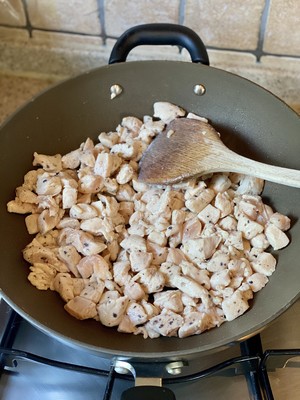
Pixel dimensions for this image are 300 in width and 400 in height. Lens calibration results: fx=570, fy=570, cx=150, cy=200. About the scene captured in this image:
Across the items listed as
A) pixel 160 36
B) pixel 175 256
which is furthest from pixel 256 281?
pixel 160 36

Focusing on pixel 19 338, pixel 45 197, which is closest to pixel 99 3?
pixel 45 197

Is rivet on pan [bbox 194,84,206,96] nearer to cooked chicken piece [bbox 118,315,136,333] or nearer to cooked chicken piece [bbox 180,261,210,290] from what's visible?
cooked chicken piece [bbox 180,261,210,290]

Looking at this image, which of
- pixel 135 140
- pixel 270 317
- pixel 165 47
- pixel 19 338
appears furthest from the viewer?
pixel 165 47

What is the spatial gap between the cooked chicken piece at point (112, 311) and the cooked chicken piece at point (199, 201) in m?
0.21

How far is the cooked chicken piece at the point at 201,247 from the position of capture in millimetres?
915

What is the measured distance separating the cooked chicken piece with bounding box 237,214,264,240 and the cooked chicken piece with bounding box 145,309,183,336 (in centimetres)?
19

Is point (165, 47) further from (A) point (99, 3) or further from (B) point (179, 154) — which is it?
(B) point (179, 154)

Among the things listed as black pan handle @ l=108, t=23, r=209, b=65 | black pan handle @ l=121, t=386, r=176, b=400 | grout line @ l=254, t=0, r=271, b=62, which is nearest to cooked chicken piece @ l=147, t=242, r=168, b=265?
black pan handle @ l=121, t=386, r=176, b=400

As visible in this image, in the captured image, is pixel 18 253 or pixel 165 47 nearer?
pixel 18 253

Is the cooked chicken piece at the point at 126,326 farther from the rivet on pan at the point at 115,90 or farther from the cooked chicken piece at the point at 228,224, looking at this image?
the rivet on pan at the point at 115,90

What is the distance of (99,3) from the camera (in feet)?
3.72

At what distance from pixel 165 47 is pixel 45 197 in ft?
1.47

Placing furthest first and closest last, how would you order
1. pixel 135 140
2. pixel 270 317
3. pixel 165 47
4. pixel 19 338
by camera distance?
pixel 165 47 → pixel 135 140 → pixel 19 338 → pixel 270 317

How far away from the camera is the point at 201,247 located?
91 cm
